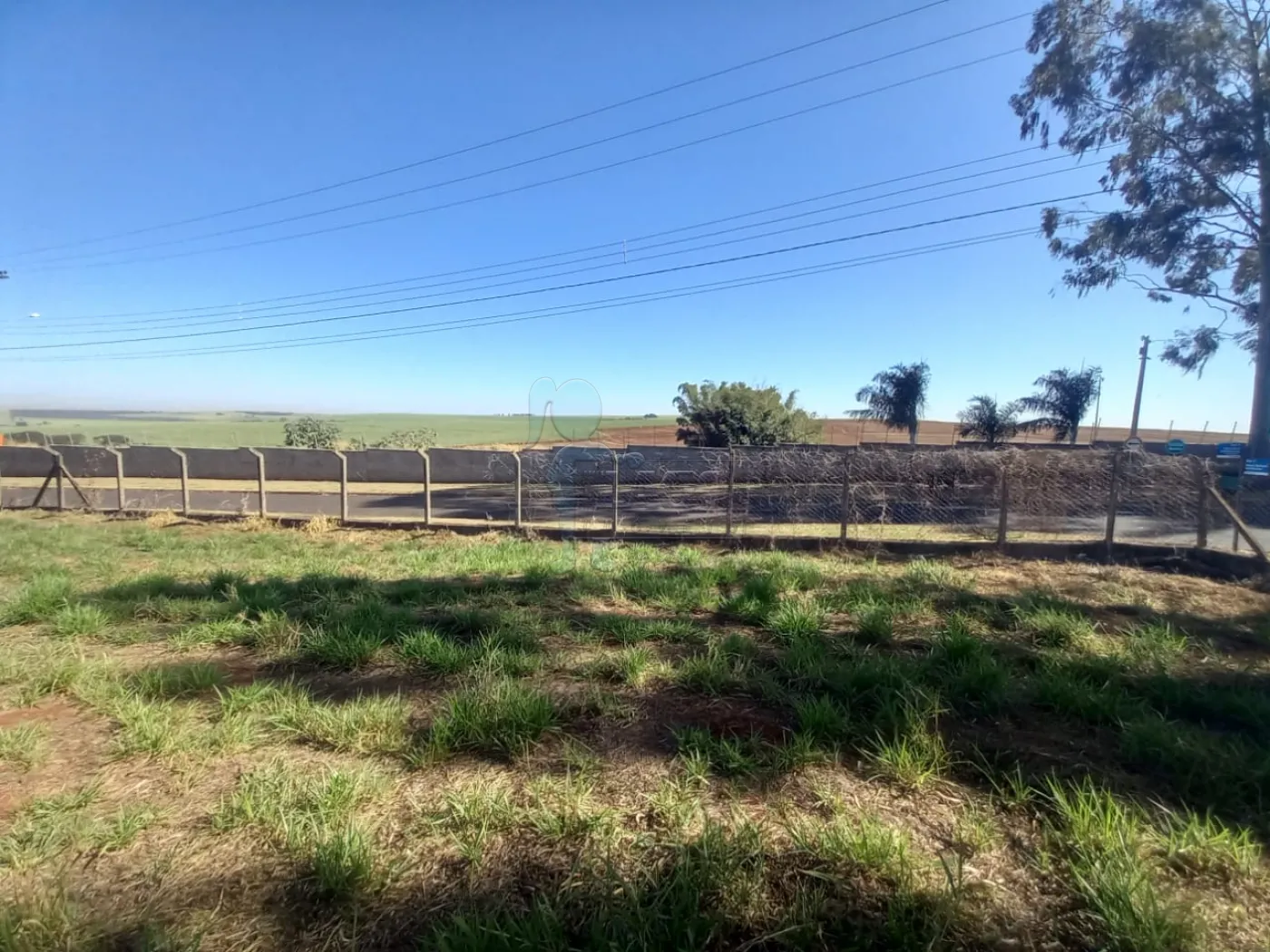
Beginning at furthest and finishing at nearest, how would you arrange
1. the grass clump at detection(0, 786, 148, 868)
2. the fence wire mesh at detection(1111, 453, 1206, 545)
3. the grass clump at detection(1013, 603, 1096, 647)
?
the fence wire mesh at detection(1111, 453, 1206, 545) < the grass clump at detection(1013, 603, 1096, 647) < the grass clump at detection(0, 786, 148, 868)

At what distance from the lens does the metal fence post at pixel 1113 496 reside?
8.59 meters

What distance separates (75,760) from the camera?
2822 millimetres

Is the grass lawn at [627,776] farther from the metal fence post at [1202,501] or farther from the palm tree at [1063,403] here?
the palm tree at [1063,403]

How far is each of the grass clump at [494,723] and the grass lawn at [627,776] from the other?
2 cm

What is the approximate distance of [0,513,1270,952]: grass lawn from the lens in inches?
75.0

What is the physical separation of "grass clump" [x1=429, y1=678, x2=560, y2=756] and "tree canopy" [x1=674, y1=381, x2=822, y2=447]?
23.2 meters

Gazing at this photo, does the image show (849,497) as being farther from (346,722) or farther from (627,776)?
(346,722)

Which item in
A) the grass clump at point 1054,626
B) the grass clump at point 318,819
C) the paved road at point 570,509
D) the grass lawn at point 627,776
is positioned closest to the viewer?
the grass lawn at point 627,776

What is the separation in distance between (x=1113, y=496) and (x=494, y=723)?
924 cm

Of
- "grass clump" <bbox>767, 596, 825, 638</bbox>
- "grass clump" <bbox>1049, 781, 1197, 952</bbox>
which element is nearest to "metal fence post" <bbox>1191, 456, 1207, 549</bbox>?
"grass clump" <bbox>767, 596, 825, 638</bbox>

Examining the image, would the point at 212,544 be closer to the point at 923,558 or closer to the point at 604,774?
the point at 604,774

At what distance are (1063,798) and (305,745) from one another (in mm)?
3246

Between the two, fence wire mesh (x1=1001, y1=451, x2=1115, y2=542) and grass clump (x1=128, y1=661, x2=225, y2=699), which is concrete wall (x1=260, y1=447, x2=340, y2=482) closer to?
grass clump (x1=128, y1=661, x2=225, y2=699)

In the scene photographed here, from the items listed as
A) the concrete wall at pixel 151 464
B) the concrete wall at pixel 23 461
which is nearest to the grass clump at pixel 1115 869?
the concrete wall at pixel 151 464
